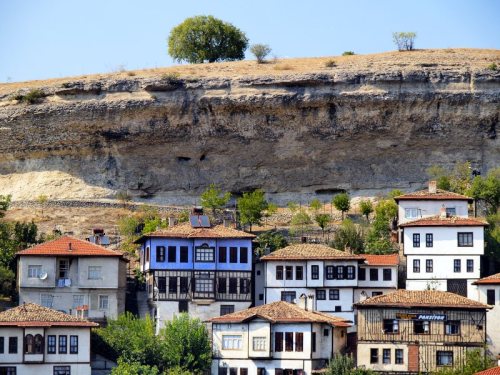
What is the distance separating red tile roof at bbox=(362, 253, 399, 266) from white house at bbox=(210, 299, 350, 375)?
23.1 feet

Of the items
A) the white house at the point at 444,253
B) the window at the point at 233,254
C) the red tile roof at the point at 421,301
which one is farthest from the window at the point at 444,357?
the window at the point at 233,254

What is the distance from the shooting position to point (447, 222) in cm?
9175

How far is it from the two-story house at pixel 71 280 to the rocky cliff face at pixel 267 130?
24142mm

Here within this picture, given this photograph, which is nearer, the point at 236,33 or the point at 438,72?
the point at 438,72

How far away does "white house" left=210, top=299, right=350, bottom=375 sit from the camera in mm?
82188

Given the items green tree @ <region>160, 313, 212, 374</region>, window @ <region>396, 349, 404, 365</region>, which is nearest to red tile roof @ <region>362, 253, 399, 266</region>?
window @ <region>396, 349, 404, 365</region>

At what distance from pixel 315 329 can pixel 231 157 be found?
106 feet

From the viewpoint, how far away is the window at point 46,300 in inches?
3492

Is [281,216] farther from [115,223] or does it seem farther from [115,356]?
[115,356]

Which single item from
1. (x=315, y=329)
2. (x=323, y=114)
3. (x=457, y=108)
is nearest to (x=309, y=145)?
(x=323, y=114)

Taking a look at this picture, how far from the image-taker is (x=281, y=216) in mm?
107625

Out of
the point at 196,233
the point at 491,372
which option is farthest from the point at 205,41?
the point at 491,372

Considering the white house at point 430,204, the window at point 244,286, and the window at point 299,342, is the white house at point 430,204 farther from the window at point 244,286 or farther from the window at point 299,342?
the window at point 299,342

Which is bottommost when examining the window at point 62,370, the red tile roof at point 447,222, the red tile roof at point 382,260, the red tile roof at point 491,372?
the window at point 62,370
